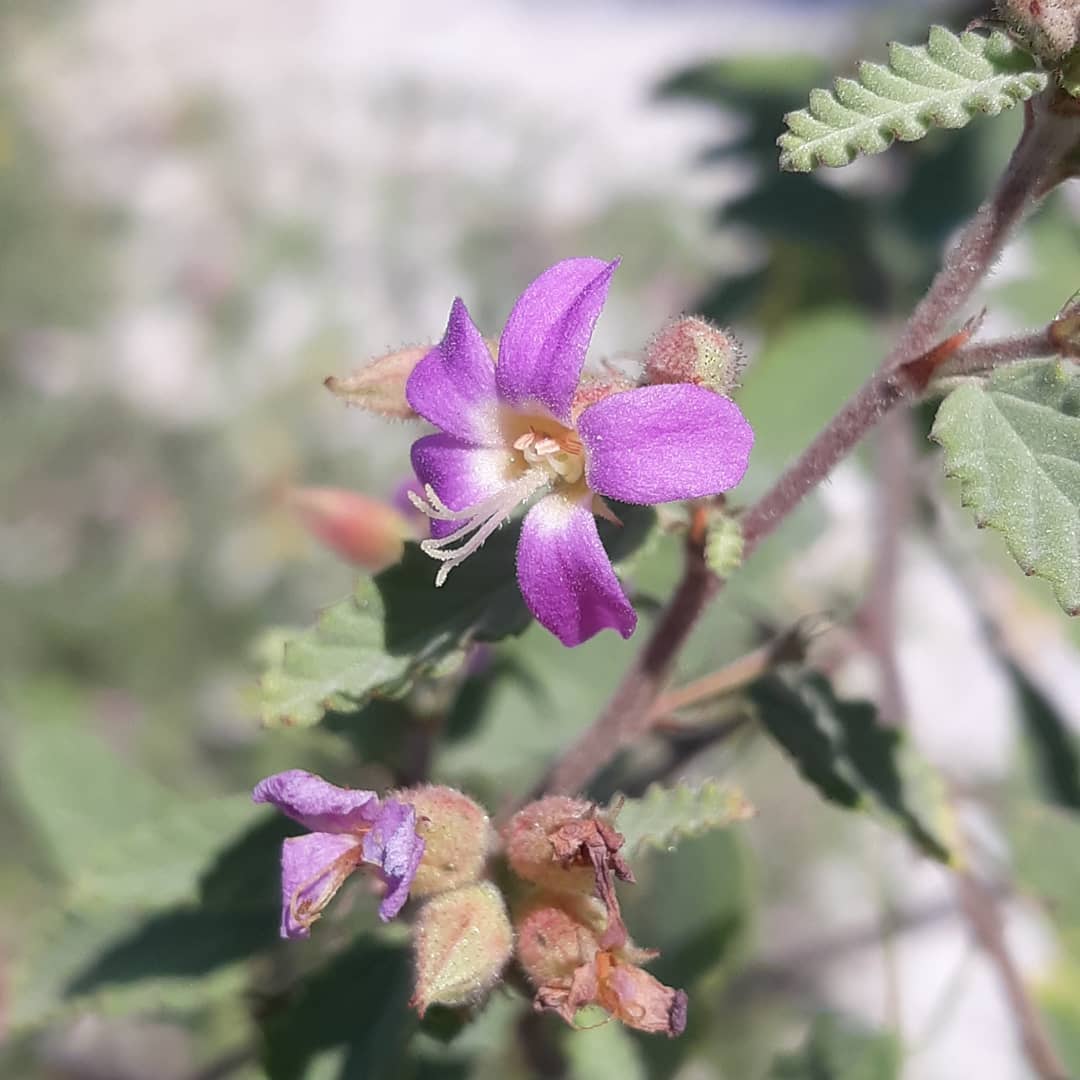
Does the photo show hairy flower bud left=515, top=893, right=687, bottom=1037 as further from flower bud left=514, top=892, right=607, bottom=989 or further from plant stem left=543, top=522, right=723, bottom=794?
plant stem left=543, top=522, right=723, bottom=794

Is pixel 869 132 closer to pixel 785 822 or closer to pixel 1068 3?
pixel 1068 3

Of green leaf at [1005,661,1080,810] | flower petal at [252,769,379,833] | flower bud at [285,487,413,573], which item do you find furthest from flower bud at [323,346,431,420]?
green leaf at [1005,661,1080,810]

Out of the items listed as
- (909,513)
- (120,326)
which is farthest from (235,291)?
(909,513)

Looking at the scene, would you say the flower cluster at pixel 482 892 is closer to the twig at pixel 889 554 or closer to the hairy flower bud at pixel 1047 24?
the hairy flower bud at pixel 1047 24

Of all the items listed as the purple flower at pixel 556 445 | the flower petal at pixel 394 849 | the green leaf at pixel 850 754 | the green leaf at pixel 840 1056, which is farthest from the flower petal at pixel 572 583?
the green leaf at pixel 840 1056

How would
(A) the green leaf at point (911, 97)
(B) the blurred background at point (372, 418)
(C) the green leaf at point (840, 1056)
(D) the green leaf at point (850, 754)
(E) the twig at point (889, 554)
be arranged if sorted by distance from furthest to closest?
(B) the blurred background at point (372, 418)
(E) the twig at point (889, 554)
(C) the green leaf at point (840, 1056)
(D) the green leaf at point (850, 754)
(A) the green leaf at point (911, 97)

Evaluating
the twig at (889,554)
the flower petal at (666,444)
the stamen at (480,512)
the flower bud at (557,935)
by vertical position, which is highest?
the flower petal at (666,444)

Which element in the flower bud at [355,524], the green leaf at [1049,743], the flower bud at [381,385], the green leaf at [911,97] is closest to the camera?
the green leaf at [911,97]
